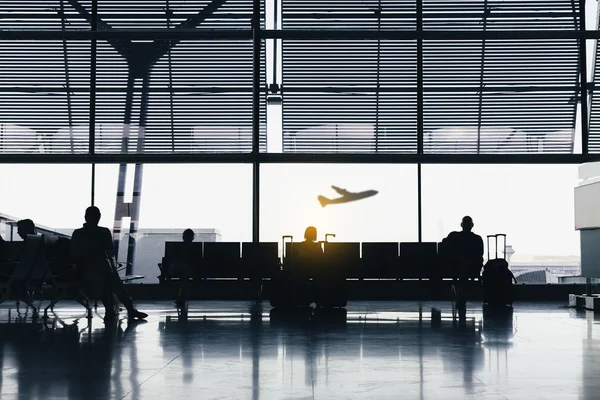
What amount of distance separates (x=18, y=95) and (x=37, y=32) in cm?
104

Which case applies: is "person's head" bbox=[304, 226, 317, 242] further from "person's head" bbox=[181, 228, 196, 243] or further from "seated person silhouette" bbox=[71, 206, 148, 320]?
"seated person silhouette" bbox=[71, 206, 148, 320]

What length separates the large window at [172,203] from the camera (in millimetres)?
12289

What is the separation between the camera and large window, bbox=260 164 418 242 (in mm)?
12328

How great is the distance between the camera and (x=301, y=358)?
4484 millimetres

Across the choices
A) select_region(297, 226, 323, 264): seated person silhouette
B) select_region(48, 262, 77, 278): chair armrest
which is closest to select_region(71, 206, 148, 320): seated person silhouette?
select_region(48, 262, 77, 278): chair armrest

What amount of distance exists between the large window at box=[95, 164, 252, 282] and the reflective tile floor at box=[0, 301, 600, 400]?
4.47 meters

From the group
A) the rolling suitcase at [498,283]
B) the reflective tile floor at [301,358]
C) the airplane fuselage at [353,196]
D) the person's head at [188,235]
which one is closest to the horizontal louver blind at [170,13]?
the airplane fuselage at [353,196]

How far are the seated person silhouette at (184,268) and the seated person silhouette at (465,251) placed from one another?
3465 mm

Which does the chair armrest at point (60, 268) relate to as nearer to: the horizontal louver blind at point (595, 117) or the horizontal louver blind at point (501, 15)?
the horizontal louver blind at point (501, 15)

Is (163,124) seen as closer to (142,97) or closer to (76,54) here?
(142,97)

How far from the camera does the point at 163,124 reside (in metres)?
12.3

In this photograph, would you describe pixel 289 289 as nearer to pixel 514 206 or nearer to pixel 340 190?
pixel 340 190

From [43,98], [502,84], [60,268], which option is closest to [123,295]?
[60,268]

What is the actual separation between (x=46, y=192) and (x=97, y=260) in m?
5.22
